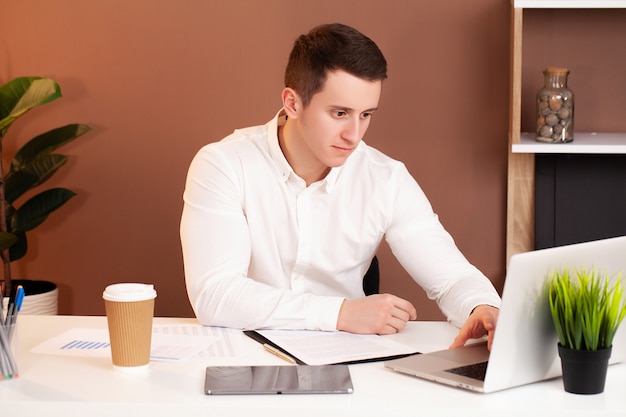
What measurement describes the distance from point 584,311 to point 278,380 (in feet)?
1.61

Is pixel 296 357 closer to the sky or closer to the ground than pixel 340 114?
closer to the ground

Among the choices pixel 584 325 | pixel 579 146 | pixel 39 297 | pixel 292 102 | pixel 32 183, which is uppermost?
pixel 292 102

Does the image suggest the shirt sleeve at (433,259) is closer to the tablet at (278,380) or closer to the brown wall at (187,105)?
the tablet at (278,380)

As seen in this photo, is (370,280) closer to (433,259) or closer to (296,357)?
(433,259)

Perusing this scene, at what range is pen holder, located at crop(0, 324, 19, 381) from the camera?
1.43 metres

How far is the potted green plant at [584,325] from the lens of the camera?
1.34m

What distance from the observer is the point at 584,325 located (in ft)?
4.41

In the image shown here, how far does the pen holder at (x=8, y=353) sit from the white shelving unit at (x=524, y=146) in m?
1.77

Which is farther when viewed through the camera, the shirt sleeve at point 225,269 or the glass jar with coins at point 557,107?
the glass jar with coins at point 557,107

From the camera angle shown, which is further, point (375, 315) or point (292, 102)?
point (292, 102)

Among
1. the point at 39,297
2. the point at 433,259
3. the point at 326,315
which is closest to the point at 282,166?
the point at 433,259

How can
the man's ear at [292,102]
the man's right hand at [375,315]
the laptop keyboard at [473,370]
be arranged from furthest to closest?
the man's ear at [292,102]
the man's right hand at [375,315]
the laptop keyboard at [473,370]

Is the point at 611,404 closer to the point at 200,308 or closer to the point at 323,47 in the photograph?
the point at 200,308

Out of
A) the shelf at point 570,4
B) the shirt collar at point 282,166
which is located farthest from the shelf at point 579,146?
the shirt collar at point 282,166
